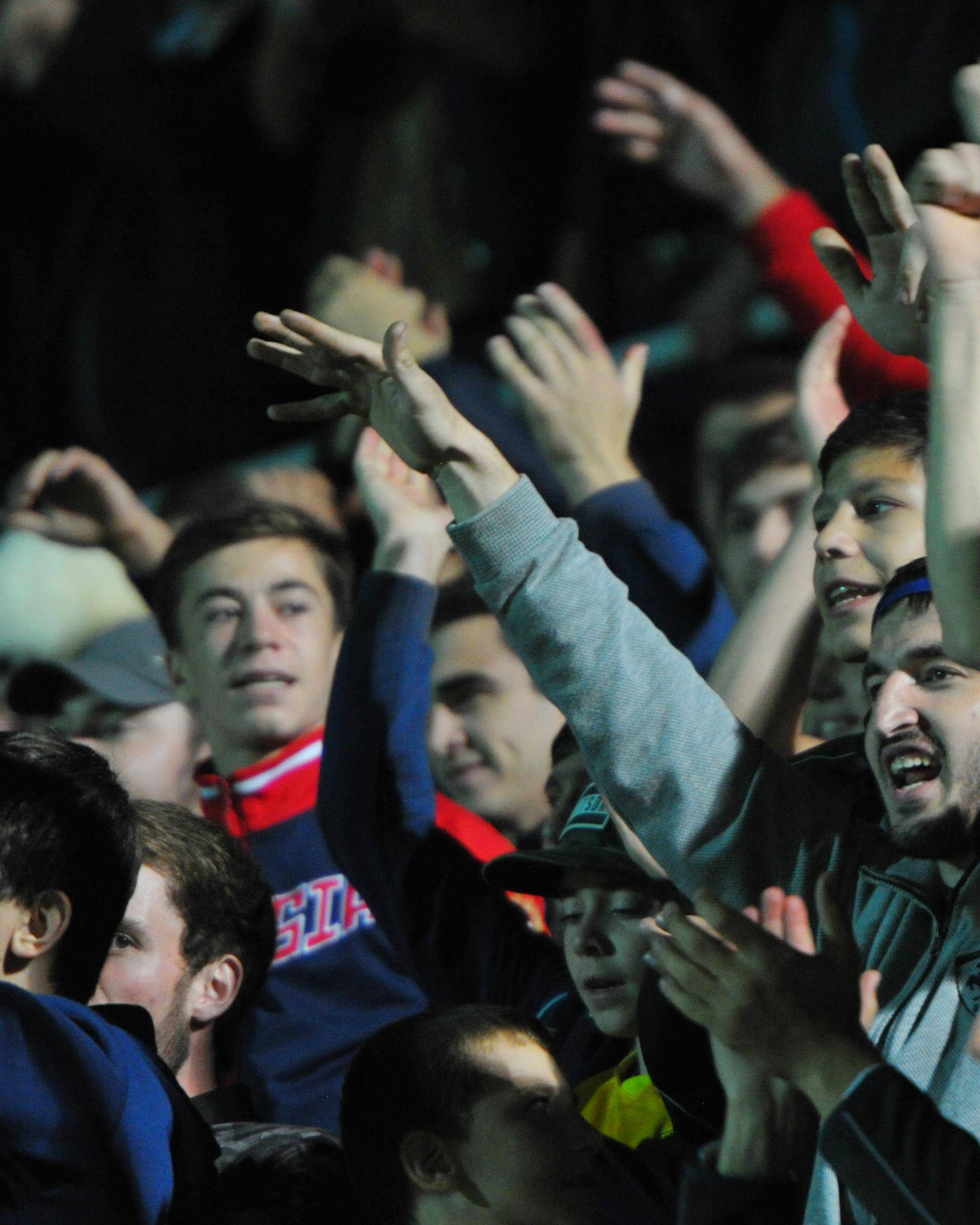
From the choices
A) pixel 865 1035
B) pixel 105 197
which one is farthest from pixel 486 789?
pixel 105 197

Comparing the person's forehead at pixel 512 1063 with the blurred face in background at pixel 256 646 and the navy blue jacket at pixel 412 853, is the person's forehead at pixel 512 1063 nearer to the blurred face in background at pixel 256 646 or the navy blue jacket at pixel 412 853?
the navy blue jacket at pixel 412 853

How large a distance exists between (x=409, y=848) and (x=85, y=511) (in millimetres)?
1359

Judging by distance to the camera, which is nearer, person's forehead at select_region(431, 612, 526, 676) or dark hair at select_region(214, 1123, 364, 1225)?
dark hair at select_region(214, 1123, 364, 1225)

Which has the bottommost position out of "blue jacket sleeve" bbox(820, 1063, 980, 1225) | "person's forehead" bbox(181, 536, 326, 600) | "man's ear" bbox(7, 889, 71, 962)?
"man's ear" bbox(7, 889, 71, 962)

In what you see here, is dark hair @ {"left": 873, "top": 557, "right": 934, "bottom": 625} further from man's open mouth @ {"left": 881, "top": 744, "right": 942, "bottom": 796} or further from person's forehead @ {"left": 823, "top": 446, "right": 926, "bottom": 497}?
person's forehead @ {"left": 823, "top": 446, "right": 926, "bottom": 497}

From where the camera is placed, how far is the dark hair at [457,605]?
335 cm

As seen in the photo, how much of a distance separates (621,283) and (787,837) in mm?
2912

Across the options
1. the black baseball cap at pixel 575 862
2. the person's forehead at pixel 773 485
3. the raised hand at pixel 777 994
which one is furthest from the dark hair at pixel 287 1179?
the person's forehead at pixel 773 485

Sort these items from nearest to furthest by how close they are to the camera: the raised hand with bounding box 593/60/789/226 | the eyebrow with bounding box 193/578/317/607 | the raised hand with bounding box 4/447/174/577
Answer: the eyebrow with bounding box 193/578/317/607 → the raised hand with bounding box 593/60/789/226 → the raised hand with bounding box 4/447/174/577

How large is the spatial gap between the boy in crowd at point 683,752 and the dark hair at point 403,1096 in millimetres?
284

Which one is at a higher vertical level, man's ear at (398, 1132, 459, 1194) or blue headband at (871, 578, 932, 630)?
blue headband at (871, 578, 932, 630)

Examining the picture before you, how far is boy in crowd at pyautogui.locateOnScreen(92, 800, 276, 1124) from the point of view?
7.66 feet

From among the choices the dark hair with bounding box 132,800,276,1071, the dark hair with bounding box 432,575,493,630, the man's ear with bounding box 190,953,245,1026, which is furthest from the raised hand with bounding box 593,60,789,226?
the man's ear with bounding box 190,953,245,1026

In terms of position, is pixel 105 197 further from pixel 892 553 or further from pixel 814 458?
pixel 892 553
